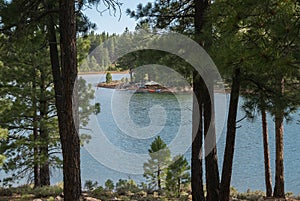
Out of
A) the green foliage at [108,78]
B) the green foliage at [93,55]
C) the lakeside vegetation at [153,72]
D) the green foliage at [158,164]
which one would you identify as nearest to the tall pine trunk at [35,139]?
the lakeside vegetation at [153,72]

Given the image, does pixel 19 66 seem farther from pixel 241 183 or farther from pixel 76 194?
pixel 241 183

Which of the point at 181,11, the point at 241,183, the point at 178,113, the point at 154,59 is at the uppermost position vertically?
the point at 181,11

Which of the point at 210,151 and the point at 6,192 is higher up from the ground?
the point at 210,151

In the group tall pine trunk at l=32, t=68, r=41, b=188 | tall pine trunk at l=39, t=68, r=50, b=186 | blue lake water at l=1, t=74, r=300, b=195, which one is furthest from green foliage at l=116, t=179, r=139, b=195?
tall pine trunk at l=32, t=68, r=41, b=188

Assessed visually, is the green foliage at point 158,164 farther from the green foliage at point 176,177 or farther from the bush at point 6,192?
the bush at point 6,192

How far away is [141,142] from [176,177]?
3.75 metres

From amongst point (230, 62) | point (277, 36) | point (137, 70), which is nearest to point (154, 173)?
point (137, 70)

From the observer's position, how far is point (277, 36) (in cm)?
175

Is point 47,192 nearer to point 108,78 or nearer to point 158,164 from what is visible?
point 108,78

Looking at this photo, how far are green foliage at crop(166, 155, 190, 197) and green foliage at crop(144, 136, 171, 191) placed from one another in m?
0.41

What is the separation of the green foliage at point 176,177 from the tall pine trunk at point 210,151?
1727 millimetres

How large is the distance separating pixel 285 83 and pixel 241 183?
462cm

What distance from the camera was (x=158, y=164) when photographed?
301 inches

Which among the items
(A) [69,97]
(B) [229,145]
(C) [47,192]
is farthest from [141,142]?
(A) [69,97]
